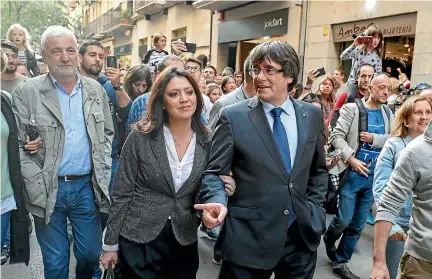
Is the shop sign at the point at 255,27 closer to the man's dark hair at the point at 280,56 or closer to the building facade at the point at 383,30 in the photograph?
the building facade at the point at 383,30

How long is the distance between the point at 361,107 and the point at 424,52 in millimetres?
5863

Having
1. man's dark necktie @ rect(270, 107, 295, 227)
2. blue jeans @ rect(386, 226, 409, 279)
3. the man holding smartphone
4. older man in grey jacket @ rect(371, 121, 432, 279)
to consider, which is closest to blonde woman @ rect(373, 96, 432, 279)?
blue jeans @ rect(386, 226, 409, 279)

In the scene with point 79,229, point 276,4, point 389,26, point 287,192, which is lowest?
point 79,229

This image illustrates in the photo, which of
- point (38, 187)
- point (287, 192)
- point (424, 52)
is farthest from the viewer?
point (424, 52)

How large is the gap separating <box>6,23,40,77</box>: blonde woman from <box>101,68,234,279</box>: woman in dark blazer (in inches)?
185

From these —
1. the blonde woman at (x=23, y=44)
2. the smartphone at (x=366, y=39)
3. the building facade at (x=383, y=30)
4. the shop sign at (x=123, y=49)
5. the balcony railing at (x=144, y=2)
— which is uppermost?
the balcony railing at (x=144, y=2)

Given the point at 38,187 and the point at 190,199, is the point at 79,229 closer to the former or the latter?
the point at 38,187

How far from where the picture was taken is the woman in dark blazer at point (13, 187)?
2932 millimetres

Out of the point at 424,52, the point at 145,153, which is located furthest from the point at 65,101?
the point at 424,52

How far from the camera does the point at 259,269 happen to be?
2381 millimetres

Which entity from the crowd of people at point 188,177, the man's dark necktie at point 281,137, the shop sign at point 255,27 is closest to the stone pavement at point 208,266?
the crowd of people at point 188,177

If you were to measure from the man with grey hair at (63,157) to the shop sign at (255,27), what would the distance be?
11.6 meters

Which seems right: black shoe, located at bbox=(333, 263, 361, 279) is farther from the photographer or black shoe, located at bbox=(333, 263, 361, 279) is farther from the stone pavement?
the photographer

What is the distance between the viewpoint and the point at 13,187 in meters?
3.00
